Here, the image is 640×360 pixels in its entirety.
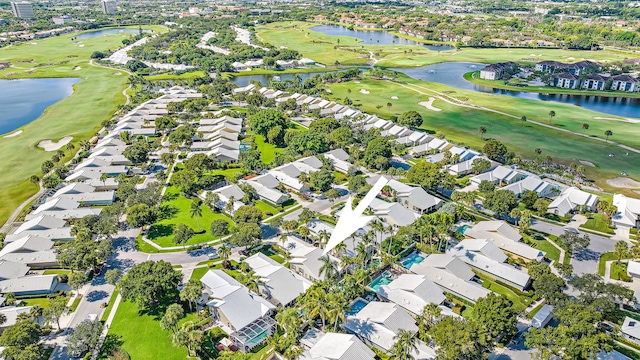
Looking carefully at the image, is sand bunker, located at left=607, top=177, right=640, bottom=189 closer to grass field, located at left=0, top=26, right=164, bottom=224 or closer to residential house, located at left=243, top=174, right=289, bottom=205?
residential house, located at left=243, top=174, right=289, bottom=205

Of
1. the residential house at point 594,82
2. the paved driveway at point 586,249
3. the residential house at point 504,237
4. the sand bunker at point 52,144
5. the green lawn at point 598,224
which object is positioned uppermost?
the residential house at point 594,82

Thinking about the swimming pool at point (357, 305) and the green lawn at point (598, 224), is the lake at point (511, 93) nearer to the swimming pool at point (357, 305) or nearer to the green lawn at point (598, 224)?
the green lawn at point (598, 224)

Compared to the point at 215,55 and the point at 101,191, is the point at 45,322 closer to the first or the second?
the point at 101,191

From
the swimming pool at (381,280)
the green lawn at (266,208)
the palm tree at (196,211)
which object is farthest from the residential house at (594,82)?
the palm tree at (196,211)

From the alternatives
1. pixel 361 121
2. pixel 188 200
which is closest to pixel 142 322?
pixel 188 200

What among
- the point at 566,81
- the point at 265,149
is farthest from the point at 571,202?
the point at 566,81

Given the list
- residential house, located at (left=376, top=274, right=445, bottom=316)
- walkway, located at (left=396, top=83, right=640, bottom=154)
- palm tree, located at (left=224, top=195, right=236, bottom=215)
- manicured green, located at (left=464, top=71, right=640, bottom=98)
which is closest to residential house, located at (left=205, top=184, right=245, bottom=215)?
palm tree, located at (left=224, top=195, right=236, bottom=215)
